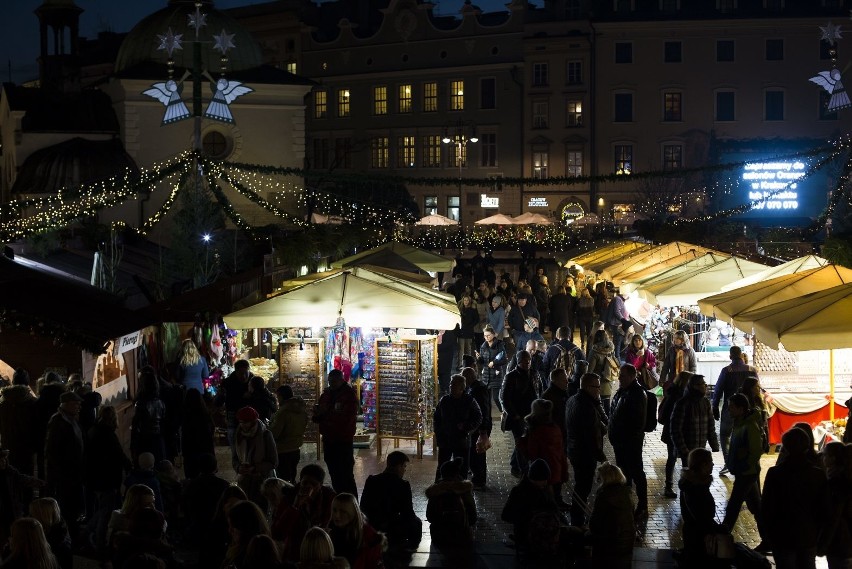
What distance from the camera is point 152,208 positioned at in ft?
146

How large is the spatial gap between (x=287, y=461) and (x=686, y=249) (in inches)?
→ 541

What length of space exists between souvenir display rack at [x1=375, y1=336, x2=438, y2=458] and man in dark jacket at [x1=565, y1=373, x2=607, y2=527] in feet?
11.4

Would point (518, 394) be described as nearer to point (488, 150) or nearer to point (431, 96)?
point (488, 150)

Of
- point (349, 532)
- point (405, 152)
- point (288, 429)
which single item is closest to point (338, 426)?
point (288, 429)

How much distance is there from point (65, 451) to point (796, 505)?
244 inches

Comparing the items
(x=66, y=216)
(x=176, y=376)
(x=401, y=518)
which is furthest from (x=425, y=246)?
(x=401, y=518)

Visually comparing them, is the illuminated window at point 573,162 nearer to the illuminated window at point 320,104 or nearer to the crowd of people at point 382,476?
the illuminated window at point 320,104

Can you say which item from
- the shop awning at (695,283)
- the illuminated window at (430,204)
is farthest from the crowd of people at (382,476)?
the illuminated window at (430,204)

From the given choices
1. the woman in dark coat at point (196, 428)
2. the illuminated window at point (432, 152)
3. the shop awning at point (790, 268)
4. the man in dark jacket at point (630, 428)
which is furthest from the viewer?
the illuminated window at point (432, 152)

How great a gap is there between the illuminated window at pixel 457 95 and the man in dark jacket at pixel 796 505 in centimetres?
5641

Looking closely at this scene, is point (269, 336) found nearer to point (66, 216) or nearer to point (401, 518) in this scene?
point (66, 216)

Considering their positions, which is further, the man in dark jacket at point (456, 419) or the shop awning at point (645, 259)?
the shop awning at point (645, 259)

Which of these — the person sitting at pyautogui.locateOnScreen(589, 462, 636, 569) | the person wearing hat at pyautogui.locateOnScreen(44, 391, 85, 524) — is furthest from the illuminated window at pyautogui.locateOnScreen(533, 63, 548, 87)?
the person sitting at pyautogui.locateOnScreen(589, 462, 636, 569)

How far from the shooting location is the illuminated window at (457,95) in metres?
63.7
